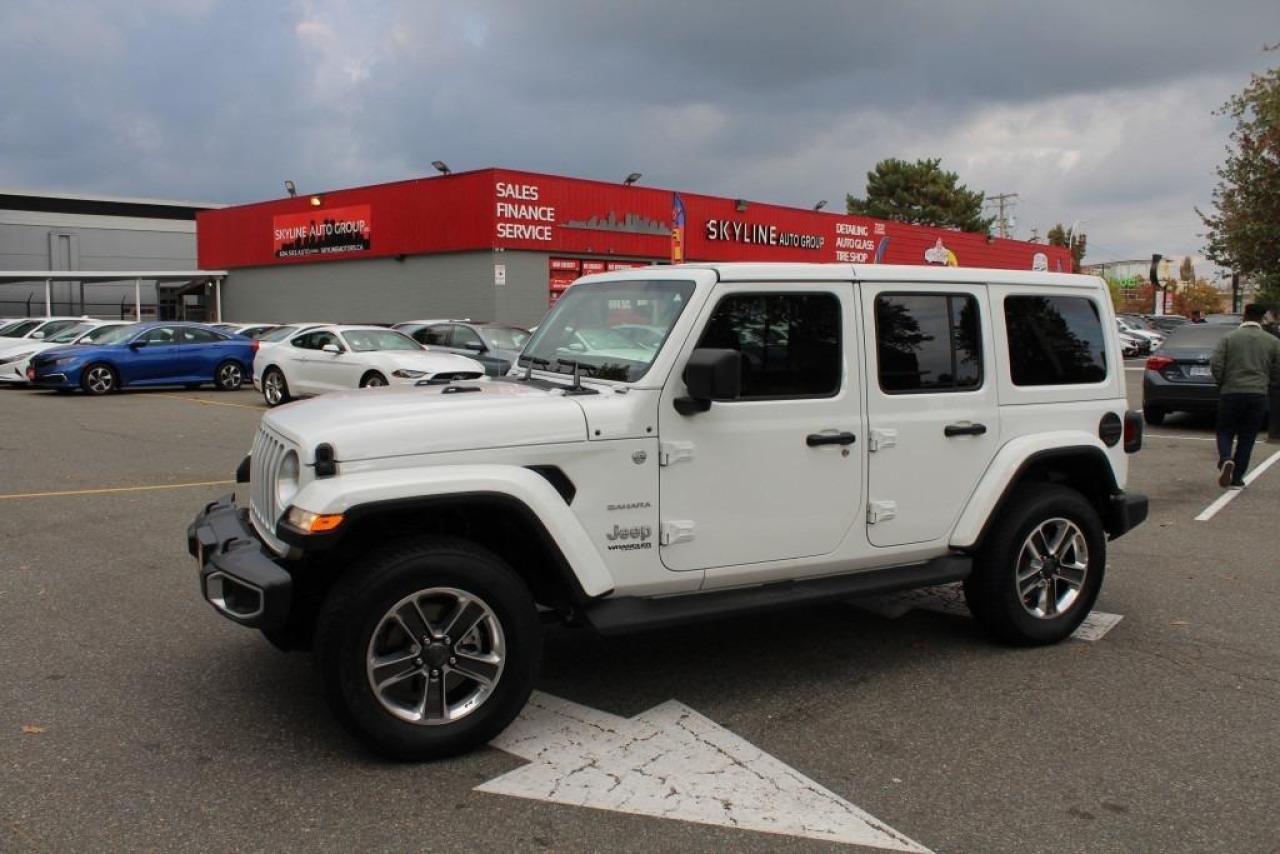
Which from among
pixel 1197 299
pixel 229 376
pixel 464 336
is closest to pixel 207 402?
pixel 229 376

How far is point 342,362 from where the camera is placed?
16828 mm

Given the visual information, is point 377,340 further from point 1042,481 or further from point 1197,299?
point 1197,299

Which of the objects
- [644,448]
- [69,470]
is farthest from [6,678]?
[69,470]

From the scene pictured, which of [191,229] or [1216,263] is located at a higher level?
[191,229]

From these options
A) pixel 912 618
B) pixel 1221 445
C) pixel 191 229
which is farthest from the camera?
pixel 191 229

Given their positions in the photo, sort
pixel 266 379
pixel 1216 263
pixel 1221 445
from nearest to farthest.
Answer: pixel 1221 445, pixel 266 379, pixel 1216 263

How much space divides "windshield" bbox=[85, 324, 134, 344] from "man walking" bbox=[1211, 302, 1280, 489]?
62.3 feet

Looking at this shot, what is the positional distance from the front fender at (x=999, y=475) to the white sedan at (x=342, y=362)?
11590mm

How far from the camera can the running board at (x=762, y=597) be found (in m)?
4.00

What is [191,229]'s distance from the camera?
59312 millimetres

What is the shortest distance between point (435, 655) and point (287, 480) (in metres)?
0.87

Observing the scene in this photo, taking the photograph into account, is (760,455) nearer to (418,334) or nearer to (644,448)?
(644,448)

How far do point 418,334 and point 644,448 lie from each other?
15.7m

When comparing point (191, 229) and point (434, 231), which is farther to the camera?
point (191, 229)
